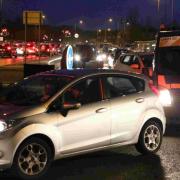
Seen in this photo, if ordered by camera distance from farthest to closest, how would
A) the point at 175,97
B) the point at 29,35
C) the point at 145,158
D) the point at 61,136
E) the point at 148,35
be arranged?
1. the point at 29,35
2. the point at 148,35
3. the point at 175,97
4. the point at 145,158
5. the point at 61,136

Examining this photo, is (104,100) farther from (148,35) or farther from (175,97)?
(148,35)

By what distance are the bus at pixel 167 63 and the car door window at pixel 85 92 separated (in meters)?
4.18

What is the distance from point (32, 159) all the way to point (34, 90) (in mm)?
1268

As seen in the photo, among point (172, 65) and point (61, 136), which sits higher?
point (172, 65)

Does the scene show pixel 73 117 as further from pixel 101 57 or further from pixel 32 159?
pixel 101 57

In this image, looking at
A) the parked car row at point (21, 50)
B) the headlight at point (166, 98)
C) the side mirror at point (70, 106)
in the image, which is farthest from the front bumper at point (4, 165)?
the parked car row at point (21, 50)

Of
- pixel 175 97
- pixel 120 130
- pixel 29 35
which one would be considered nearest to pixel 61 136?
pixel 120 130

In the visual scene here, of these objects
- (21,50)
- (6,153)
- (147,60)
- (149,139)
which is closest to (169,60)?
(149,139)

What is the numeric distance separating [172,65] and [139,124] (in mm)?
4236

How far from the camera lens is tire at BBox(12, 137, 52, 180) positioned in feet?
25.7

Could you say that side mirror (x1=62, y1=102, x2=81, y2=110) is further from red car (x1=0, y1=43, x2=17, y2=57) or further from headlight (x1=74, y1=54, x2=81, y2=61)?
red car (x1=0, y1=43, x2=17, y2=57)

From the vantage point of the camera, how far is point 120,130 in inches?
361

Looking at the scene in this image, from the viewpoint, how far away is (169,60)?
1354 cm

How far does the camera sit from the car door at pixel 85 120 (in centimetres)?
836
